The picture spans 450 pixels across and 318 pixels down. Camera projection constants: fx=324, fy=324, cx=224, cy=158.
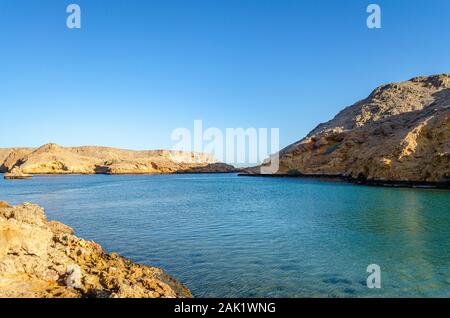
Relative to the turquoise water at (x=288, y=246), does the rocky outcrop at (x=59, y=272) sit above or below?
above

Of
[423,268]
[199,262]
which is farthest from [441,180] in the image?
[199,262]

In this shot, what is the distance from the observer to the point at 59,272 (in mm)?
7906

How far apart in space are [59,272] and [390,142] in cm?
6048

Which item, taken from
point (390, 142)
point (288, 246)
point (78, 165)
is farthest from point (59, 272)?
point (78, 165)

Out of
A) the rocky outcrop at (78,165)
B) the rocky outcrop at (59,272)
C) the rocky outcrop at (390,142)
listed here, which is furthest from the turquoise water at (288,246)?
the rocky outcrop at (78,165)

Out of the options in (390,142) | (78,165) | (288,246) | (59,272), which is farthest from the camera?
(78,165)

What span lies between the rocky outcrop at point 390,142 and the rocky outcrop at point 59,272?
46971 millimetres

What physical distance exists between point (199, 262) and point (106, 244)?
5.99 m

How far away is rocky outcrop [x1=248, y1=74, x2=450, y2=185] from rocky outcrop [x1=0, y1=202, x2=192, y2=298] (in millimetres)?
46971

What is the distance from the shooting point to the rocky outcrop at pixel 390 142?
162 ft

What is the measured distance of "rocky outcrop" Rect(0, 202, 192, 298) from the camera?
7059mm

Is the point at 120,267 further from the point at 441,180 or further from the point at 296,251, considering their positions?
the point at 441,180

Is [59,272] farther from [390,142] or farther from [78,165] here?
[78,165]

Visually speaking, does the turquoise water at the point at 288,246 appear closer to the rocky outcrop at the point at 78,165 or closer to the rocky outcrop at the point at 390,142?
the rocky outcrop at the point at 390,142
